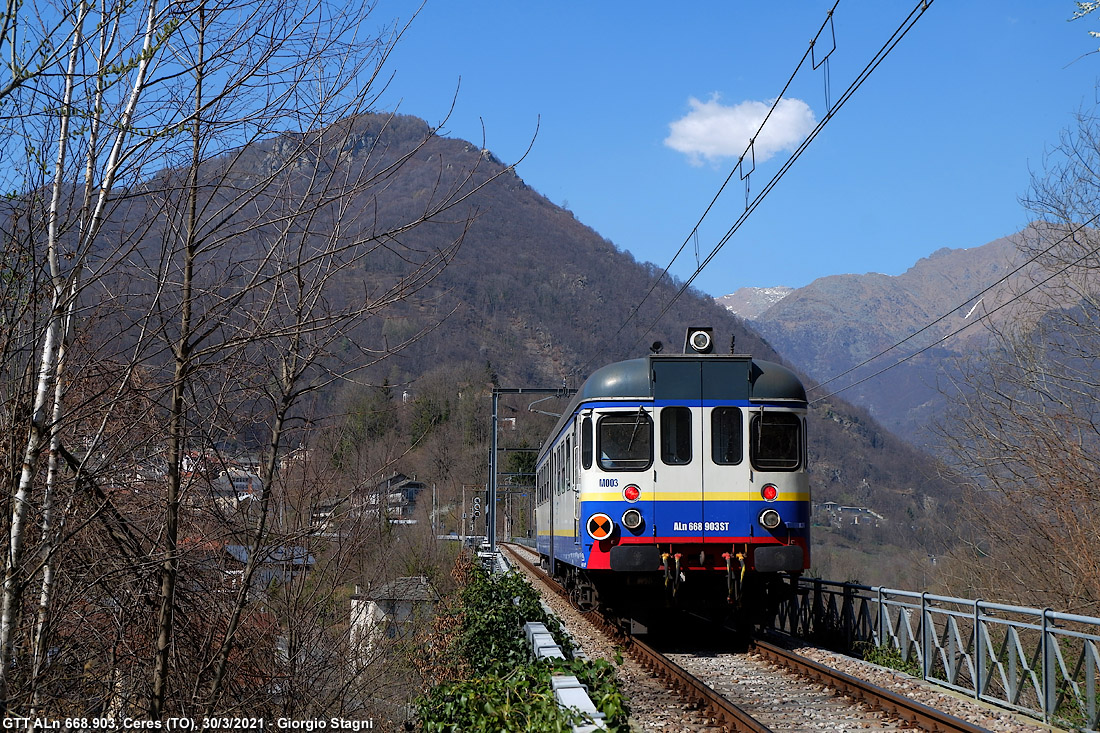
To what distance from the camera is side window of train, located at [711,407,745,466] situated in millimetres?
12117

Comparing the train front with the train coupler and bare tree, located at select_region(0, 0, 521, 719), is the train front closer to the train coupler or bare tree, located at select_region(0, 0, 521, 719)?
the train coupler

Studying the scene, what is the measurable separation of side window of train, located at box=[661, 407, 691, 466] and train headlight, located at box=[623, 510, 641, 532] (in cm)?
78

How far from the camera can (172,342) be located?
5.04m

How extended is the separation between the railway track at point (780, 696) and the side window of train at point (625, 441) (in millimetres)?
2212

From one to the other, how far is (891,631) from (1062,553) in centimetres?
745

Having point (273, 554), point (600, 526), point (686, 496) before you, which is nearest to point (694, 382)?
point (686, 496)

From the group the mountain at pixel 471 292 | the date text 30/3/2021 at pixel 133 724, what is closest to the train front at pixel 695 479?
the mountain at pixel 471 292

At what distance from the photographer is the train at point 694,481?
464 inches

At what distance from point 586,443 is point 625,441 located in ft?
1.67

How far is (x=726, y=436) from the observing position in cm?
1222

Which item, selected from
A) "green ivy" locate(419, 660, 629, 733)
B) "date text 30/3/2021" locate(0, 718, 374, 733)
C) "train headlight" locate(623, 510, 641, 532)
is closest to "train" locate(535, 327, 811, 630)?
"train headlight" locate(623, 510, 641, 532)

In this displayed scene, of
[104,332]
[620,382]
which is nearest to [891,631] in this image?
[620,382]

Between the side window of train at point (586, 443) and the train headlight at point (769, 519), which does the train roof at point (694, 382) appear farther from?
the train headlight at point (769, 519)

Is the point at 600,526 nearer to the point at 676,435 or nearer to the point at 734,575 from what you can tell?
the point at 676,435
